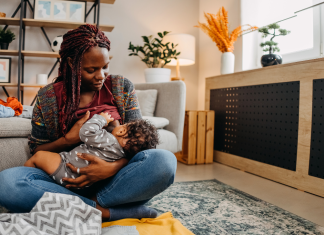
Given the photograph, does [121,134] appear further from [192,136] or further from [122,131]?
[192,136]

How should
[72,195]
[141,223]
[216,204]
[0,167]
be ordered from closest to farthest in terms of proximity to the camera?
1. [72,195]
2. [141,223]
3. [0,167]
4. [216,204]

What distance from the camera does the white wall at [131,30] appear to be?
122 inches

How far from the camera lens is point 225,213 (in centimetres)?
134

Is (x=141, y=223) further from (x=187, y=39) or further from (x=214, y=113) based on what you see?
(x=187, y=39)

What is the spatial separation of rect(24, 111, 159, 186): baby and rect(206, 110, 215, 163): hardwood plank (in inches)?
62.5

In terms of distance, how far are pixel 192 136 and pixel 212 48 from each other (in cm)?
134

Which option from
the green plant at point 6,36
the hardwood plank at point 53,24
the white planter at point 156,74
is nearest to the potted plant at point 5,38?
the green plant at point 6,36

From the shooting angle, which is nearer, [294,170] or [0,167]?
[0,167]

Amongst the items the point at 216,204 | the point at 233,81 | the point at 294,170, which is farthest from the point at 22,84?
the point at 294,170

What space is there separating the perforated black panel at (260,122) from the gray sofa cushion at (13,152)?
5.62ft

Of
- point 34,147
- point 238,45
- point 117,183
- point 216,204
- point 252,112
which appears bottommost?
point 216,204

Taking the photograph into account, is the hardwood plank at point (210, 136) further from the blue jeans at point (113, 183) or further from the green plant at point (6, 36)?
the green plant at point (6, 36)

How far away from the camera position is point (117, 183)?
99 cm

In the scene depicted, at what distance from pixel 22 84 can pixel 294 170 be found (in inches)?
111
